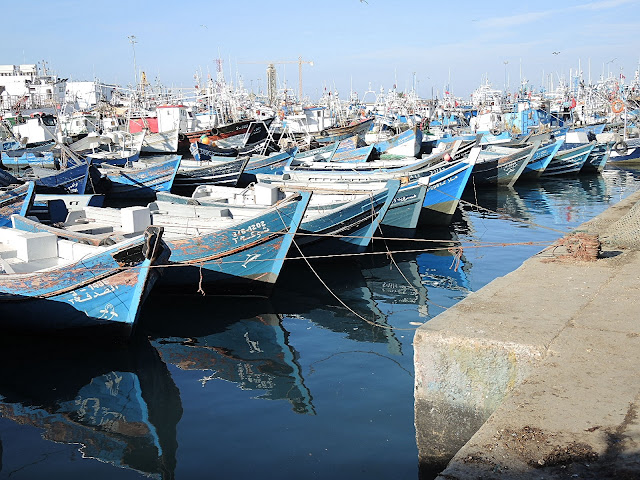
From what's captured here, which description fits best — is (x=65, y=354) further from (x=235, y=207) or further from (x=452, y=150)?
(x=452, y=150)

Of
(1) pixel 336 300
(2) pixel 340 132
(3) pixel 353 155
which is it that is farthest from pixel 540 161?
(1) pixel 336 300

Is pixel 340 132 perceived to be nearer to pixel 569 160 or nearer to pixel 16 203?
pixel 569 160

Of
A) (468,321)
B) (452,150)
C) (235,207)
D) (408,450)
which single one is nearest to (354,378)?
(408,450)

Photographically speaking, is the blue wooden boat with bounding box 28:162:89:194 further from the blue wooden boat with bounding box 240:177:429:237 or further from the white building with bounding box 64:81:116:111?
the white building with bounding box 64:81:116:111

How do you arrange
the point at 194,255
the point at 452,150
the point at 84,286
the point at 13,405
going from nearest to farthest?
the point at 13,405
the point at 84,286
the point at 194,255
the point at 452,150

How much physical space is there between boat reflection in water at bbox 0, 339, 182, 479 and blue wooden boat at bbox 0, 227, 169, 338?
0.38 meters

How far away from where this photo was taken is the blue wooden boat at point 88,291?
8.30m

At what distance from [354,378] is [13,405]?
155 inches

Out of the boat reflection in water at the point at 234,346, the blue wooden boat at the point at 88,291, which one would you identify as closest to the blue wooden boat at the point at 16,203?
the boat reflection in water at the point at 234,346

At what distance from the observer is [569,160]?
28562mm

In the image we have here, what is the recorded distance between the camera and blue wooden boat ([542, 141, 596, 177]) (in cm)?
2852

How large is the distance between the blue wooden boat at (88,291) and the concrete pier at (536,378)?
14.9ft

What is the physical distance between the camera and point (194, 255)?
10.3 meters

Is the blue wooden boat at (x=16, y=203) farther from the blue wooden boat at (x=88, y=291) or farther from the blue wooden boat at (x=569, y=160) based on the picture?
the blue wooden boat at (x=569, y=160)
